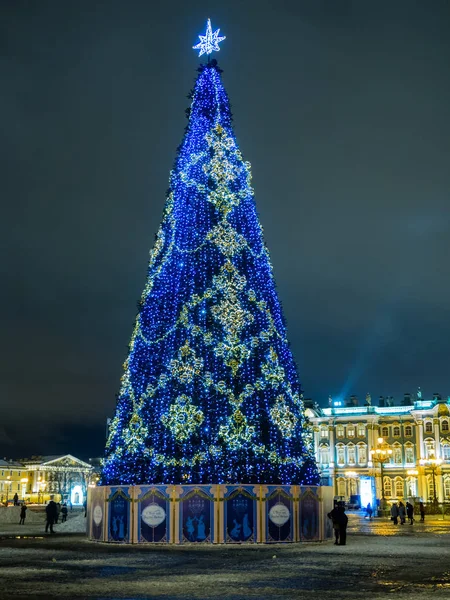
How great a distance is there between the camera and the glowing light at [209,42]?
88.9 feet

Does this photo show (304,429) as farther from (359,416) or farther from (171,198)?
(359,416)

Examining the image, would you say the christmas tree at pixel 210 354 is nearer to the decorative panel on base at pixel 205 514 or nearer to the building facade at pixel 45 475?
the decorative panel on base at pixel 205 514

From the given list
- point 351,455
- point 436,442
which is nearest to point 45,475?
point 351,455

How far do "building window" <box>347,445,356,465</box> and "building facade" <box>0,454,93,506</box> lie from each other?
204 ft

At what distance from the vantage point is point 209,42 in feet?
89.1

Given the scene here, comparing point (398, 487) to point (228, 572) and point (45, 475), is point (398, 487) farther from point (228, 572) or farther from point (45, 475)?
point (228, 572)

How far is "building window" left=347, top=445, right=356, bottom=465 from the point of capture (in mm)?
95812

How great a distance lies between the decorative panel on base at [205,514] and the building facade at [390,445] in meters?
69.6

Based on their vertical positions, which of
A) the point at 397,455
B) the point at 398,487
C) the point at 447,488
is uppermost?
the point at 397,455

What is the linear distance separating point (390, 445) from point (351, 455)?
4.95 meters

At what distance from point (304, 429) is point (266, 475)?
2.13 metres

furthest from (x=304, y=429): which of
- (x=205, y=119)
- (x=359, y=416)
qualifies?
(x=359, y=416)

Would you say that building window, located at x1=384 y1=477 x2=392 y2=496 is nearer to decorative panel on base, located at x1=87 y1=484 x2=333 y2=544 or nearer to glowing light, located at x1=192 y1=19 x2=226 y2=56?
decorative panel on base, located at x1=87 y1=484 x2=333 y2=544

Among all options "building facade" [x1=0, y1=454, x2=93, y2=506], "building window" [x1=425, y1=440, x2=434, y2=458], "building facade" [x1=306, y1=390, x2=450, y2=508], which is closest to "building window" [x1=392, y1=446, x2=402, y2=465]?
"building facade" [x1=306, y1=390, x2=450, y2=508]
